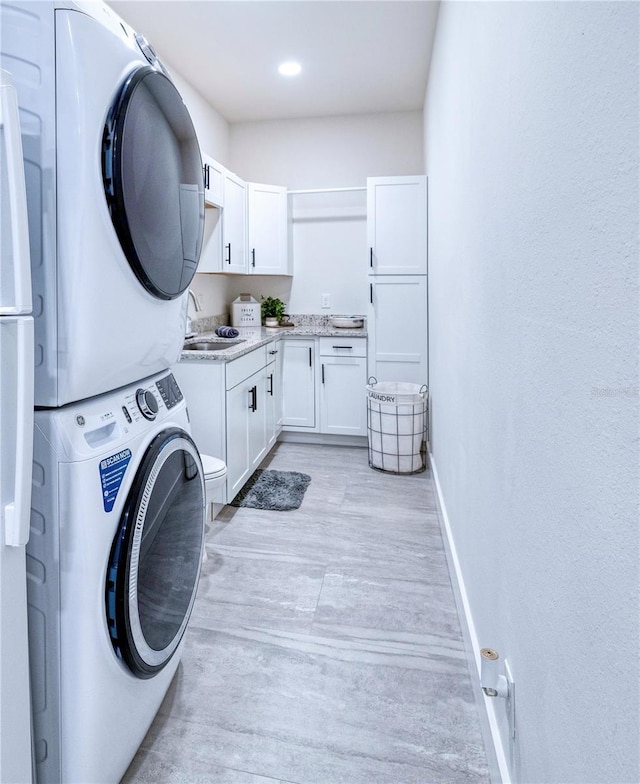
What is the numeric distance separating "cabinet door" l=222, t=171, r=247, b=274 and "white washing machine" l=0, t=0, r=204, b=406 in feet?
8.16

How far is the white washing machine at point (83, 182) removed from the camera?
0.92 metres

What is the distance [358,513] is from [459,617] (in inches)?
39.6

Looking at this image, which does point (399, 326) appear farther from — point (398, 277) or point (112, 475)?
point (112, 475)

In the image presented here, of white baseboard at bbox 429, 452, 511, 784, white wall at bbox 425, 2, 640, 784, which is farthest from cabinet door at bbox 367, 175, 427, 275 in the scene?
white wall at bbox 425, 2, 640, 784

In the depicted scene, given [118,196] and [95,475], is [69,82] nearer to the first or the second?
[118,196]

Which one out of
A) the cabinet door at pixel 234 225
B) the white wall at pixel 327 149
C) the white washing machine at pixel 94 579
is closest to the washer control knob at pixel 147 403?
the white washing machine at pixel 94 579

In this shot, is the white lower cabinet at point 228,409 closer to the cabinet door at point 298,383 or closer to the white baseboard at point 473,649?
the cabinet door at point 298,383

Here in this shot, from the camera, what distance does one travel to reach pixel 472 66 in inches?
60.9

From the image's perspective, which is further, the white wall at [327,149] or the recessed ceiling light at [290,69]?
the white wall at [327,149]

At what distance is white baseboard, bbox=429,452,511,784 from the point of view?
114 cm

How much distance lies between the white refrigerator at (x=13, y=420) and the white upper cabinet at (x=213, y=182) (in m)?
2.57

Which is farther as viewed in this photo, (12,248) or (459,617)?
(459,617)

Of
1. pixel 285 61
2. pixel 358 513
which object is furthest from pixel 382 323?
pixel 285 61

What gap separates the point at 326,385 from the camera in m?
3.94
